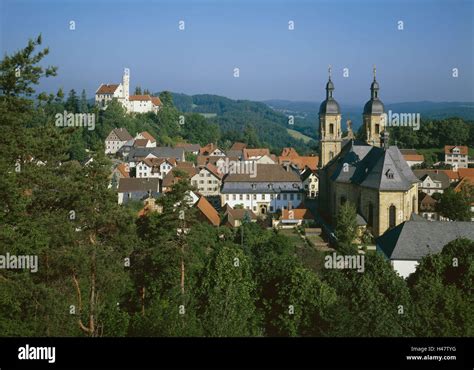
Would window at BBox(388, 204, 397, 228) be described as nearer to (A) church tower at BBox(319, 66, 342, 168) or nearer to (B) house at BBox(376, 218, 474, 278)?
(B) house at BBox(376, 218, 474, 278)

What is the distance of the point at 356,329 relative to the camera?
14719 mm

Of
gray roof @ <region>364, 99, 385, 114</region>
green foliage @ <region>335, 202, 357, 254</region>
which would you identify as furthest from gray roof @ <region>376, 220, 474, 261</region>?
gray roof @ <region>364, 99, 385, 114</region>

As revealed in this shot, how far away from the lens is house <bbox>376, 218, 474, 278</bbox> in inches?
1008

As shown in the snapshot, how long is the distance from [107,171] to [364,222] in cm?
2325

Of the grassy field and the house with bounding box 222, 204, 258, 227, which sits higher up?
the grassy field

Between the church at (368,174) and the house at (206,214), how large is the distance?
8.06 m

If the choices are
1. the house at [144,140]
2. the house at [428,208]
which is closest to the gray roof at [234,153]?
the house at [144,140]

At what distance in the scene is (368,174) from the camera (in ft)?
122

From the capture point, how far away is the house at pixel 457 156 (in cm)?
7206

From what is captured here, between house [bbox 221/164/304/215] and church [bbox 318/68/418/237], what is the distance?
2252 millimetres

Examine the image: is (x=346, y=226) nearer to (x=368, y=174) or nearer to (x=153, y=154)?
(x=368, y=174)

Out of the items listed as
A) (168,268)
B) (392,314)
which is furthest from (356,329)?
(168,268)

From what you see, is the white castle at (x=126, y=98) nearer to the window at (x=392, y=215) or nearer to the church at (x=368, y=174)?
the church at (x=368, y=174)
